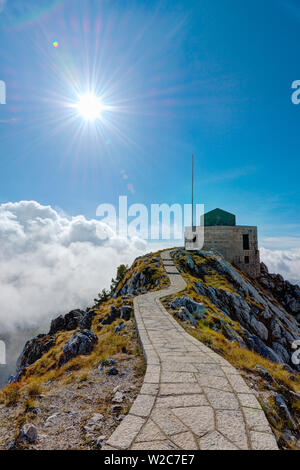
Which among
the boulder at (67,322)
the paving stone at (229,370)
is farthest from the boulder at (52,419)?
the boulder at (67,322)

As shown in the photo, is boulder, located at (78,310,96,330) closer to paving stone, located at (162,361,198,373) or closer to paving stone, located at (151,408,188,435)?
paving stone, located at (162,361,198,373)

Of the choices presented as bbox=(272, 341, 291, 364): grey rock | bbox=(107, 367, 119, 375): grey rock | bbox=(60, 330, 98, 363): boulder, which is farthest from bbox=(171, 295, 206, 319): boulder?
bbox=(272, 341, 291, 364): grey rock

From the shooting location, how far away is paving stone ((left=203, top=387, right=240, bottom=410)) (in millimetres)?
4086

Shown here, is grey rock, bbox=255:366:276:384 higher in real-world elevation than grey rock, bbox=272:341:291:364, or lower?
higher

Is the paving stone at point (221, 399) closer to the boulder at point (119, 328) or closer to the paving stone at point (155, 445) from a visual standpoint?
the paving stone at point (155, 445)

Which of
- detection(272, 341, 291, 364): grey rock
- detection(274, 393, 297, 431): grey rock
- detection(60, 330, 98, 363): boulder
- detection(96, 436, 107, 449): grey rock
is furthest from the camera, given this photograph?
detection(272, 341, 291, 364): grey rock

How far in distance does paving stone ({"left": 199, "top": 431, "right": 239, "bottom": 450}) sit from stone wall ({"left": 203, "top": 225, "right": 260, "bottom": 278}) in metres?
36.1

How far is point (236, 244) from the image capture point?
38.8m

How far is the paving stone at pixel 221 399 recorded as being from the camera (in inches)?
161

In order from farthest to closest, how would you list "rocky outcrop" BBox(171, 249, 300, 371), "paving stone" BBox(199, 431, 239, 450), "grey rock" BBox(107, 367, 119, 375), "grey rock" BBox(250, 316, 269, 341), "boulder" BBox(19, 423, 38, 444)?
1. "grey rock" BBox(250, 316, 269, 341)
2. "rocky outcrop" BBox(171, 249, 300, 371)
3. "grey rock" BBox(107, 367, 119, 375)
4. "boulder" BBox(19, 423, 38, 444)
5. "paving stone" BBox(199, 431, 239, 450)

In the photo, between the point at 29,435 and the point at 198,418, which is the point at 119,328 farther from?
the point at 198,418

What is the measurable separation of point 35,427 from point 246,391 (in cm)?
398

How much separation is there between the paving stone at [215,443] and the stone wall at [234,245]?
3613cm
